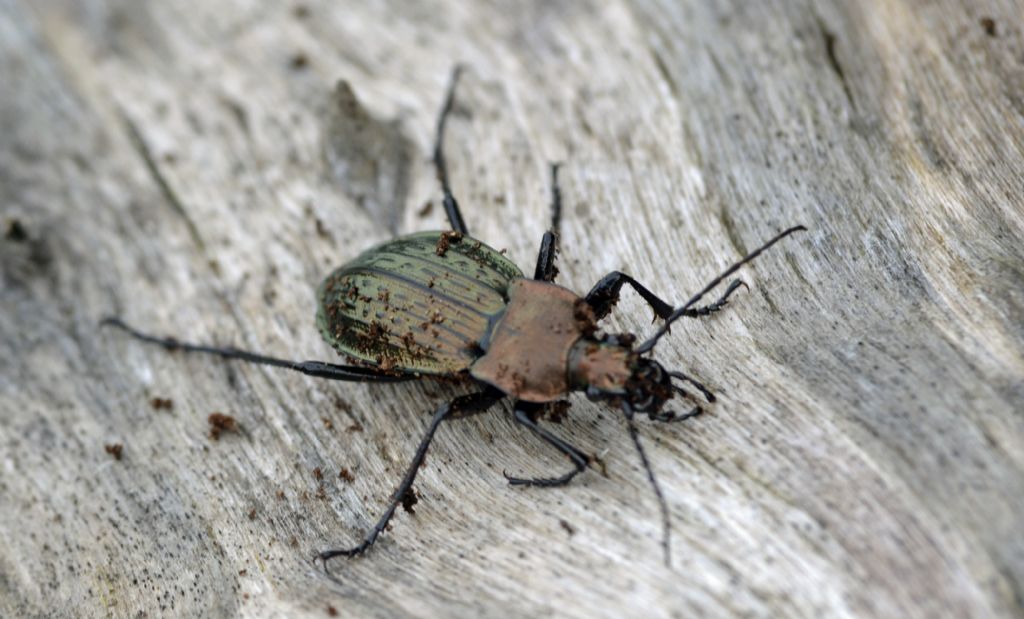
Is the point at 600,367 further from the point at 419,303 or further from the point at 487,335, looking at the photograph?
the point at 419,303

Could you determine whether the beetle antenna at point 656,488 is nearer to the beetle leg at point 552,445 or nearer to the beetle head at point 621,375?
the beetle head at point 621,375

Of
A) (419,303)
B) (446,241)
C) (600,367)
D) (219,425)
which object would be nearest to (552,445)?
(600,367)

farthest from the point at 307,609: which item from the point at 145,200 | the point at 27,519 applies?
the point at 145,200

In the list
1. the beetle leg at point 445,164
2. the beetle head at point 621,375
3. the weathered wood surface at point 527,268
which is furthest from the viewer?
the beetle leg at point 445,164

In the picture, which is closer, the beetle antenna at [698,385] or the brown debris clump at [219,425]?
the beetle antenna at [698,385]

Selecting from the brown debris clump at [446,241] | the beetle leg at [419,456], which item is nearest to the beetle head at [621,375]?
the beetle leg at [419,456]

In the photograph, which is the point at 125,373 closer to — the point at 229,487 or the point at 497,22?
the point at 229,487

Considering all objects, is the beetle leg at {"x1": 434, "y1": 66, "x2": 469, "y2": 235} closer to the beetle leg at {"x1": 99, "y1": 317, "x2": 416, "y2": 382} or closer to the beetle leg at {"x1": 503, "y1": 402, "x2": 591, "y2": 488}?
the beetle leg at {"x1": 99, "y1": 317, "x2": 416, "y2": 382}
